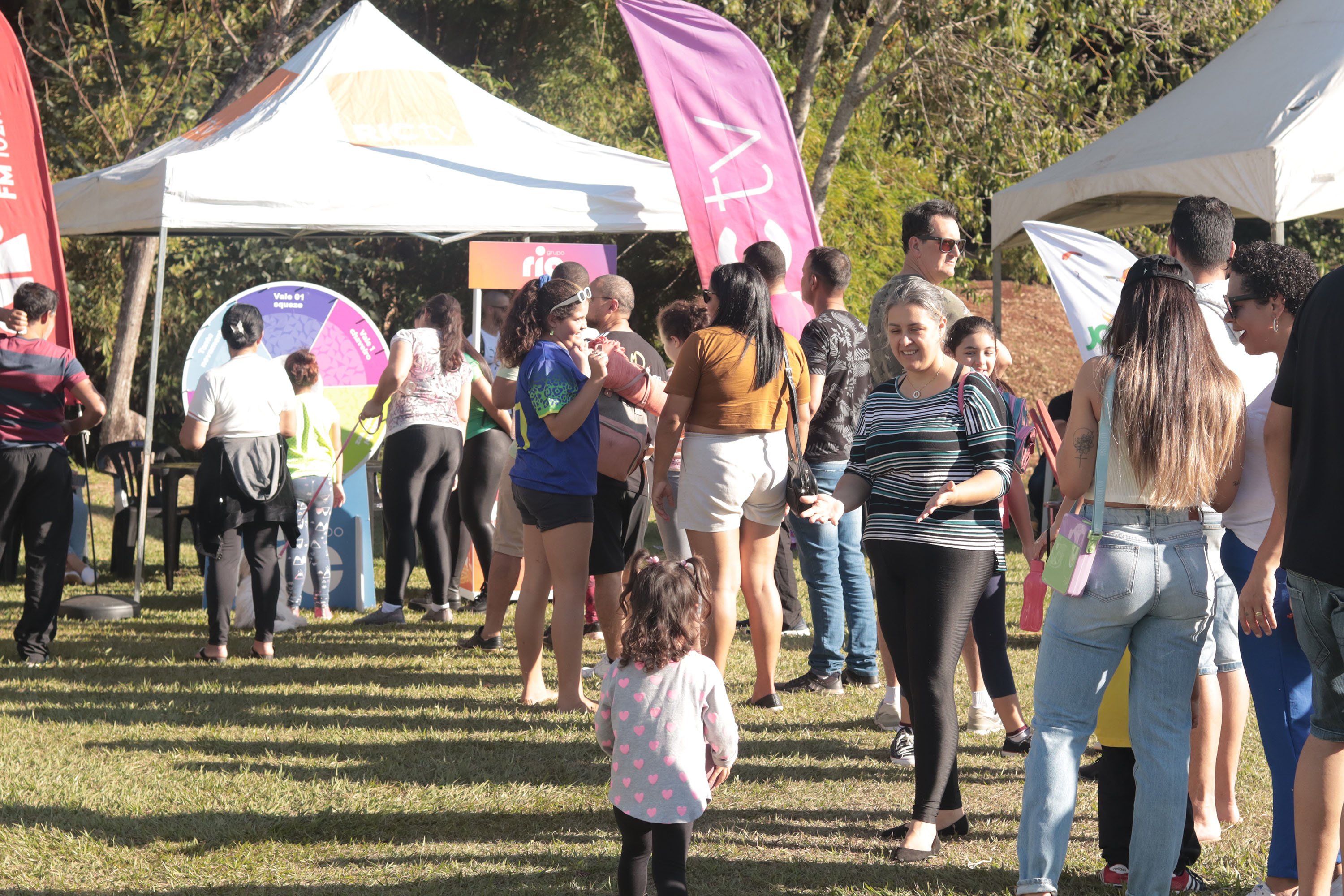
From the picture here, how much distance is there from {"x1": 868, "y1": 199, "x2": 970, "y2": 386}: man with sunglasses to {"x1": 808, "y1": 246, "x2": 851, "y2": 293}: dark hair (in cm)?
35

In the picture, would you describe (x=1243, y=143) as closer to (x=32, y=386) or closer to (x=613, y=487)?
(x=613, y=487)

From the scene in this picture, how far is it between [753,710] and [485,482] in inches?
98.6

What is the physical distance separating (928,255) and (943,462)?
5.56ft

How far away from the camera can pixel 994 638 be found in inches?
177

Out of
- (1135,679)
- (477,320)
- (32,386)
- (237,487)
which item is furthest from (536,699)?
(477,320)

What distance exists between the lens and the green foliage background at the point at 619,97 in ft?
41.9

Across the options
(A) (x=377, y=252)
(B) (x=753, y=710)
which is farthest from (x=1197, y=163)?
(A) (x=377, y=252)

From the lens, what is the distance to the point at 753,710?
5277 mm

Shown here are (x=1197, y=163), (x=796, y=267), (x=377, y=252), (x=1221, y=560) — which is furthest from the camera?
(x=377, y=252)

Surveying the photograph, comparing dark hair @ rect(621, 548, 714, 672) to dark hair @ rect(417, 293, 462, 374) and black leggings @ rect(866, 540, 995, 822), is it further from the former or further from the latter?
dark hair @ rect(417, 293, 462, 374)

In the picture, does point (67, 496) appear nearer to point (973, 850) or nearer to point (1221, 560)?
point (973, 850)

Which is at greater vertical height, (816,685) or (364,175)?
(364,175)

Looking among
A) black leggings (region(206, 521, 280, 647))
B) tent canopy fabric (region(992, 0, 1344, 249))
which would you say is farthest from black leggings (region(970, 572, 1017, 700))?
black leggings (region(206, 521, 280, 647))

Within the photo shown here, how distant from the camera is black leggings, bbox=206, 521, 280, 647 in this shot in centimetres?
622
